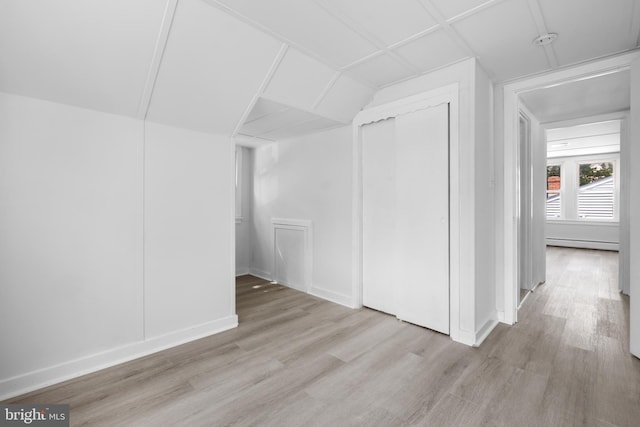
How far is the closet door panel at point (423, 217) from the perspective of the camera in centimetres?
267

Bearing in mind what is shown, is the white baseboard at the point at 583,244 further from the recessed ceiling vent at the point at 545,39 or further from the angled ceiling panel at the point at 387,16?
the angled ceiling panel at the point at 387,16

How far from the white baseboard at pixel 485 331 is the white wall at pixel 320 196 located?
1.41 m

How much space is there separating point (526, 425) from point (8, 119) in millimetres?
3520

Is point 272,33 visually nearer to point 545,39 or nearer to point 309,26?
point 309,26

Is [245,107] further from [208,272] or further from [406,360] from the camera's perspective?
[406,360]

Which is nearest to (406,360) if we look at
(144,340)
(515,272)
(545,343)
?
(545,343)

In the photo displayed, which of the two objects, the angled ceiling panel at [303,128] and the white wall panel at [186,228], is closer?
the white wall panel at [186,228]

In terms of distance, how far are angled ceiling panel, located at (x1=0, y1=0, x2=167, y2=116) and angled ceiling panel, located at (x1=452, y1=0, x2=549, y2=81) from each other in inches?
81.0

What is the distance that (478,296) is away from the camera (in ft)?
8.50

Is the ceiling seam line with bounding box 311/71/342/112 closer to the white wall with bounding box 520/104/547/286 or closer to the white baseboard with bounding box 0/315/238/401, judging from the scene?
the white baseboard with bounding box 0/315/238/401

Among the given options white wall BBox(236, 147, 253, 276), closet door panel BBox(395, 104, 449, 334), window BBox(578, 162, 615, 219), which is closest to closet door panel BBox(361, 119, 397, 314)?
closet door panel BBox(395, 104, 449, 334)

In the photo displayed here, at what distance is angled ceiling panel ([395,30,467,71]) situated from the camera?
2.21 m

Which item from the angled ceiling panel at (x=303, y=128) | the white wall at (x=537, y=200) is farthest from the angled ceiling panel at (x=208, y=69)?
Answer: the white wall at (x=537, y=200)

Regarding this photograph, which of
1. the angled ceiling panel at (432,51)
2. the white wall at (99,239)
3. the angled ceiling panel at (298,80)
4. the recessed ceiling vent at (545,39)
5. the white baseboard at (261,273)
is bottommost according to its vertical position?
the white baseboard at (261,273)
